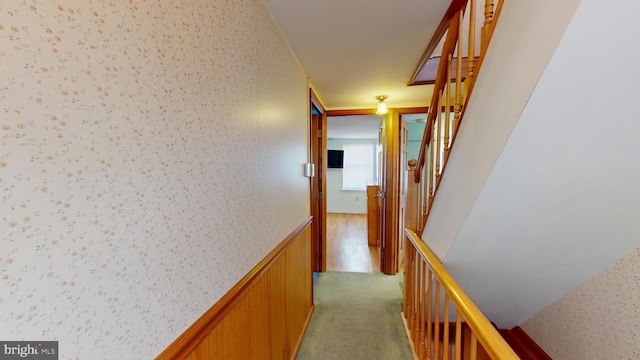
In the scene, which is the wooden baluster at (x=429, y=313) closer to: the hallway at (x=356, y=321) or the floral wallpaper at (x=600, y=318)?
the hallway at (x=356, y=321)

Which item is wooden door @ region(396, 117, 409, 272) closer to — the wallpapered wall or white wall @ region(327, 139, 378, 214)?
the wallpapered wall

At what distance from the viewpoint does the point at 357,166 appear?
7.09 m

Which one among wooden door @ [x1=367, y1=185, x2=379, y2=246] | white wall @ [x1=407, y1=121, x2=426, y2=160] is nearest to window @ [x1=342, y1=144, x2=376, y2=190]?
white wall @ [x1=407, y1=121, x2=426, y2=160]

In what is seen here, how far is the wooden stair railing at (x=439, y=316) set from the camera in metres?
0.82

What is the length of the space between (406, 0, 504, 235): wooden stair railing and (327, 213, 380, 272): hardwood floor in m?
1.79

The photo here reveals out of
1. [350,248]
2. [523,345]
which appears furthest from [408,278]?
[350,248]

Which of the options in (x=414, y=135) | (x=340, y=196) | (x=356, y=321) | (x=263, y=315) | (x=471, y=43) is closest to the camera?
(x=471, y=43)

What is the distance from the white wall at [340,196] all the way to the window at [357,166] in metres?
0.14

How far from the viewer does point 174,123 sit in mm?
671

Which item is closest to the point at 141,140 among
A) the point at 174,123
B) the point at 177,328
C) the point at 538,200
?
the point at 174,123

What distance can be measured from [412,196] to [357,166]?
5.12 metres

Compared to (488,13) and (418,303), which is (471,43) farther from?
(418,303)

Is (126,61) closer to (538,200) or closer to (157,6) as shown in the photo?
(157,6)

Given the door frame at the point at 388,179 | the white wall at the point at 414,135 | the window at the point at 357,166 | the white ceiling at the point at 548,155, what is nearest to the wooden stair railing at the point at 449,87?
the white ceiling at the point at 548,155
